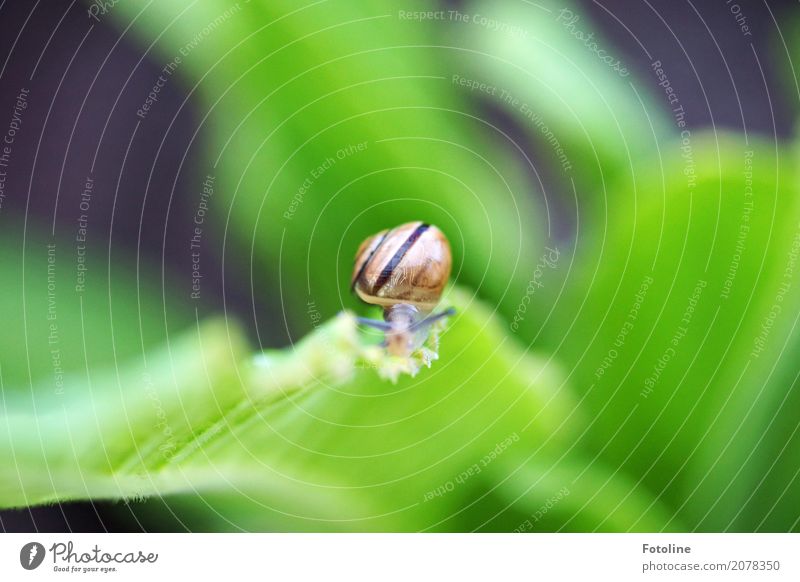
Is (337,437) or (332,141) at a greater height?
(332,141)

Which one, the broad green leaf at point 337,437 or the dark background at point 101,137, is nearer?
the broad green leaf at point 337,437

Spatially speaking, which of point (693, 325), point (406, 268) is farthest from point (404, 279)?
point (693, 325)

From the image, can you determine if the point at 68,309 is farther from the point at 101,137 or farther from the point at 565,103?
the point at 565,103

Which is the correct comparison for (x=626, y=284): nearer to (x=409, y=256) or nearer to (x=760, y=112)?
(x=409, y=256)

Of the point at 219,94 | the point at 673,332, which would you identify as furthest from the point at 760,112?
the point at 219,94

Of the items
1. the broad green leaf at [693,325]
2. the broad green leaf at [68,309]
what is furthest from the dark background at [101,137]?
the broad green leaf at [693,325]

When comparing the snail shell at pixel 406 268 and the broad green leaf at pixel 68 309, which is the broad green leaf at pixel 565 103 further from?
the broad green leaf at pixel 68 309

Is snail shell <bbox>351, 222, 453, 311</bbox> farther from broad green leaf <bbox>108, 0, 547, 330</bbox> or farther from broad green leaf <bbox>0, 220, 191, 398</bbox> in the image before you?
broad green leaf <bbox>0, 220, 191, 398</bbox>
